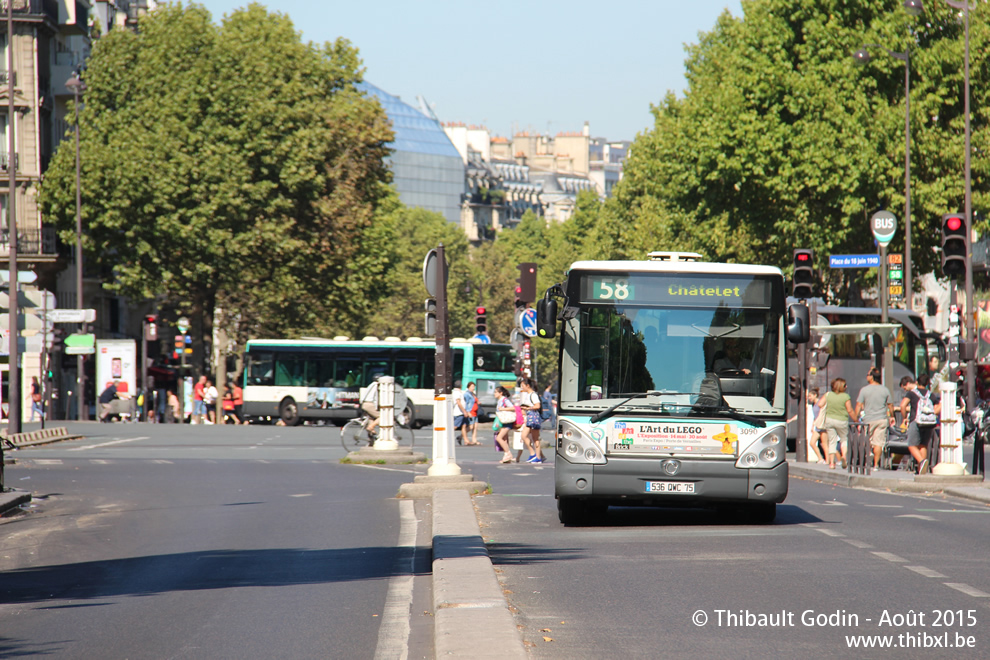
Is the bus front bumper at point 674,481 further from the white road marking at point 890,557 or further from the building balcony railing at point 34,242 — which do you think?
the building balcony railing at point 34,242

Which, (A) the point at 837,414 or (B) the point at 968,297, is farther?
(B) the point at 968,297

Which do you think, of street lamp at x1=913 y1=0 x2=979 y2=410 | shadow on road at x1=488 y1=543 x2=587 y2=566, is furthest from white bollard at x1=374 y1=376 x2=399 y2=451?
shadow on road at x1=488 y1=543 x2=587 y2=566

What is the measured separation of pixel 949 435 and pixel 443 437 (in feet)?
24.3

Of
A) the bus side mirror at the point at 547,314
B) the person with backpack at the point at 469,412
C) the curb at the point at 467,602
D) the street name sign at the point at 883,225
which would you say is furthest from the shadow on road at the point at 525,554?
the person with backpack at the point at 469,412

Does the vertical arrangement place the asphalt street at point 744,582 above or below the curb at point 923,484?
above

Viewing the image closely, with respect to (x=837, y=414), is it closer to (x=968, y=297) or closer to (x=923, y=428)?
(x=923, y=428)

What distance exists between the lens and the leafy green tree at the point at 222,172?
170 feet

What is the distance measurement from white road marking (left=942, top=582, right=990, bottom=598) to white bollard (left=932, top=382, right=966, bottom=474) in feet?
33.7

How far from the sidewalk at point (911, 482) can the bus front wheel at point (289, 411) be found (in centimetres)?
2968

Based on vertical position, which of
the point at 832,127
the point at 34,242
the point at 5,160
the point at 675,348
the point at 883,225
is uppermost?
the point at 5,160

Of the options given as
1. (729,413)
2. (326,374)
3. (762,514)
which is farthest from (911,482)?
(326,374)

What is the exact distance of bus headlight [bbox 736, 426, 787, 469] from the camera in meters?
13.8

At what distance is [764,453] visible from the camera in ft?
45.4

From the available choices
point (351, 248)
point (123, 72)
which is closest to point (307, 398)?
point (351, 248)
